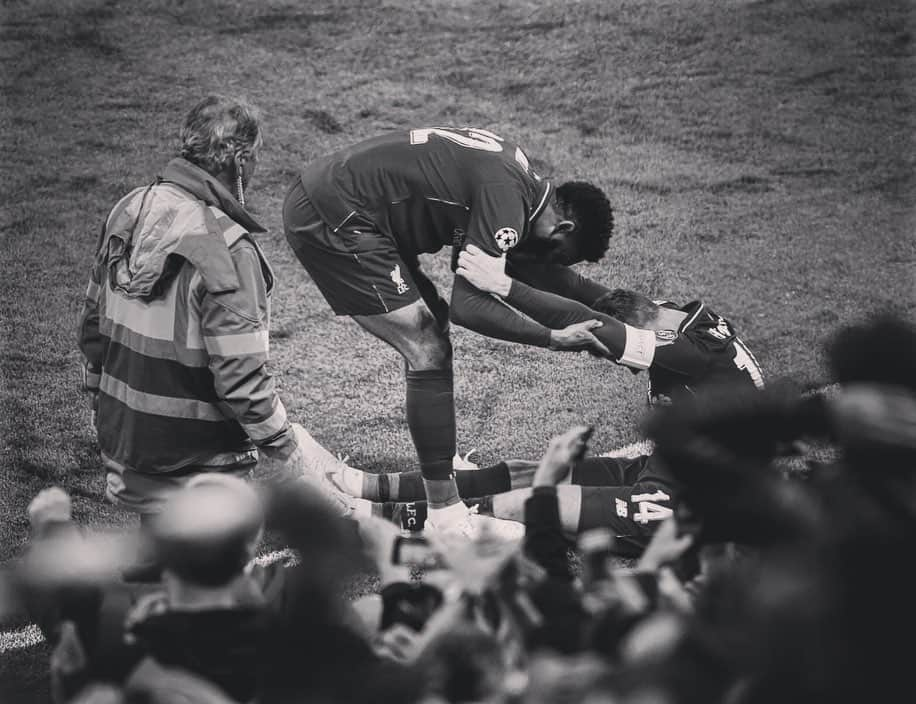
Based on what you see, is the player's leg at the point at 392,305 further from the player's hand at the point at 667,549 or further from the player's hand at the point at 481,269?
the player's hand at the point at 667,549

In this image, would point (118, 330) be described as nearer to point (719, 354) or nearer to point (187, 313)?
point (187, 313)

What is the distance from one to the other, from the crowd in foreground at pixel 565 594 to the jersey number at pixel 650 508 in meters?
1.30

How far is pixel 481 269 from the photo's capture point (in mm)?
3918

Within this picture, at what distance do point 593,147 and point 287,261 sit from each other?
2679 millimetres

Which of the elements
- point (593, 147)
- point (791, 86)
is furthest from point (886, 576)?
point (791, 86)

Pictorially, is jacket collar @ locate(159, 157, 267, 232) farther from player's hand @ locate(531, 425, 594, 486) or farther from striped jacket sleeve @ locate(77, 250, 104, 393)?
player's hand @ locate(531, 425, 594, 486)

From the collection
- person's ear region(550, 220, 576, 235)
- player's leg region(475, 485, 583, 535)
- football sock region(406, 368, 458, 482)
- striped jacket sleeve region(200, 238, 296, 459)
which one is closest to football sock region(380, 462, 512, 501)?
football sock region(406, 368, 458, 482)

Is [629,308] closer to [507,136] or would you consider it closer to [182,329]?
[182,329]

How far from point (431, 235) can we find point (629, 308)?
0.78 m

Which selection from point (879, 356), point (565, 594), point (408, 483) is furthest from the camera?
point (408, 483)

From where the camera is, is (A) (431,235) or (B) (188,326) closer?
(B) (188,326)

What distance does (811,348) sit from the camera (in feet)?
20.0

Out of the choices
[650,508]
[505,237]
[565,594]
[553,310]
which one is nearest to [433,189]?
[505,237]

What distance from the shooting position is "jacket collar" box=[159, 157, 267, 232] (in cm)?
334
